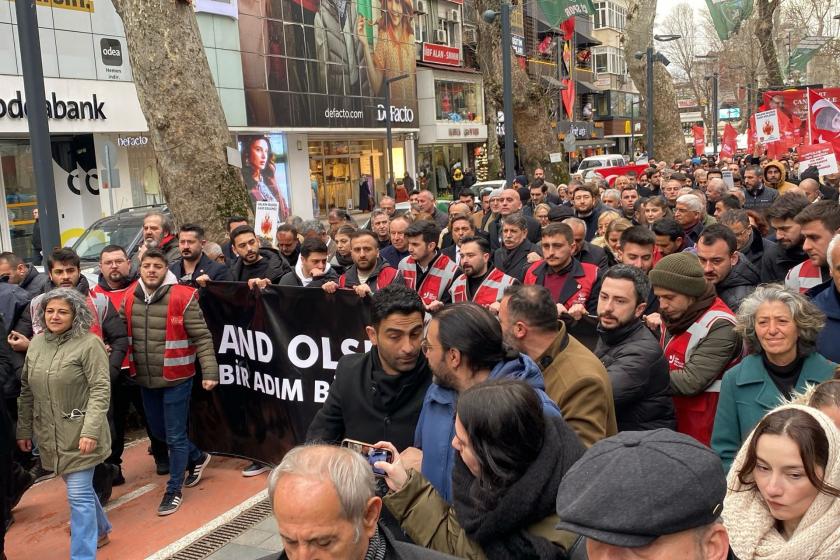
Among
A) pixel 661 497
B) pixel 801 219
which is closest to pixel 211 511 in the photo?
pixel 801 219

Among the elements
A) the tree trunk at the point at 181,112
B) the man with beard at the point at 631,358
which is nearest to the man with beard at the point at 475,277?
the man with beard at the point at 631,358

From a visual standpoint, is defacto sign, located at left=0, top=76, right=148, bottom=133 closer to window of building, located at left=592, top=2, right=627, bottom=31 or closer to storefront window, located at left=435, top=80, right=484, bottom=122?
storefront window, located at left=435, top=80, right=484, bottom=122

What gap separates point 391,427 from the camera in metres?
3.37

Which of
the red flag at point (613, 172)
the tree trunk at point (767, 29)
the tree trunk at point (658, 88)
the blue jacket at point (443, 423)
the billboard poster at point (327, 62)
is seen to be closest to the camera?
the blue jacket at point (443, 423)

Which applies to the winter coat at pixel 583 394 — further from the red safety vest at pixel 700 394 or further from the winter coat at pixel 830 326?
the winter coat at pixel 830 326

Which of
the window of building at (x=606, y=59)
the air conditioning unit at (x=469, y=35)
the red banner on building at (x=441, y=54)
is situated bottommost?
the red banner on building at (x=441, y=54)

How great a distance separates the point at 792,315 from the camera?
343cm

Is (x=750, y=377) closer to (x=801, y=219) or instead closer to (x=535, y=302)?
(x=535, y=302)

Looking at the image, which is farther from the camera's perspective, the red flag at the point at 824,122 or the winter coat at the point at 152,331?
the red flag at the point at 824,122

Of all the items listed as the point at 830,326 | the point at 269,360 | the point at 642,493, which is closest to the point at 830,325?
the point at 830,326

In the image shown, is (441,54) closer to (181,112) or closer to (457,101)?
(457,101)

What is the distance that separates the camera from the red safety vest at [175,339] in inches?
225

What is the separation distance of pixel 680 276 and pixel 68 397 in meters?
3.52

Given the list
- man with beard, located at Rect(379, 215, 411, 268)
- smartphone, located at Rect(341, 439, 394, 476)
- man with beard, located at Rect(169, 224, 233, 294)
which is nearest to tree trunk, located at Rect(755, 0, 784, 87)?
man with beard, located at Rect(379, 215, 411, 268)
